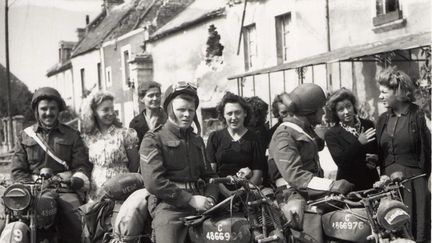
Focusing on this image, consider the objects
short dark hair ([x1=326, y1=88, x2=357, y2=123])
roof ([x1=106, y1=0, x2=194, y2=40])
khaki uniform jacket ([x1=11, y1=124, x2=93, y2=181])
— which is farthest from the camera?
roof ([x1=106, y1=0, x2=194, y2=40])

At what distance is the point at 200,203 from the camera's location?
3691mm

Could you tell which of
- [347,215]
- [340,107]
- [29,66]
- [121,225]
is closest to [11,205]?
[121,225]

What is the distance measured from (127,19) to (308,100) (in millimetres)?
22446

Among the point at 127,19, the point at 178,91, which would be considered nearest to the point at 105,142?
the point at 178,91

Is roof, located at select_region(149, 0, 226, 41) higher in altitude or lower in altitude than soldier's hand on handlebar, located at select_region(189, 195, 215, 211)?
higher

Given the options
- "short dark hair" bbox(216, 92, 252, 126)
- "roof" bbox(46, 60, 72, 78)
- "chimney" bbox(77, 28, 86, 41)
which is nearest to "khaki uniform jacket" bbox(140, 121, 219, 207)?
"short dark hair" bbox(216, 92, 252, 126)

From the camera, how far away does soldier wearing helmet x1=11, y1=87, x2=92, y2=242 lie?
497 cm

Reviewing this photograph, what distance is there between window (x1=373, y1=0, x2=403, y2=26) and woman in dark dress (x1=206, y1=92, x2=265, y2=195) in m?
5.97

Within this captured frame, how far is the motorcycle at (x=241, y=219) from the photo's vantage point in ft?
11.3

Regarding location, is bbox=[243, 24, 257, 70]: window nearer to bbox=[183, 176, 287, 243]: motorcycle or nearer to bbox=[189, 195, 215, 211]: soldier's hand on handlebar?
bbox=[189, 195, 215, 211]: soldier's hand on handlebar

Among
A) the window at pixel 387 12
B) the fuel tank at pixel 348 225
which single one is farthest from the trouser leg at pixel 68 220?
the window at pixel 387 12

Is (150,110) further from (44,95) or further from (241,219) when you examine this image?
(241,219)

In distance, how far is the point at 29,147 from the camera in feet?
16.6

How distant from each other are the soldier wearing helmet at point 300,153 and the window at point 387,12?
23.6 ft
